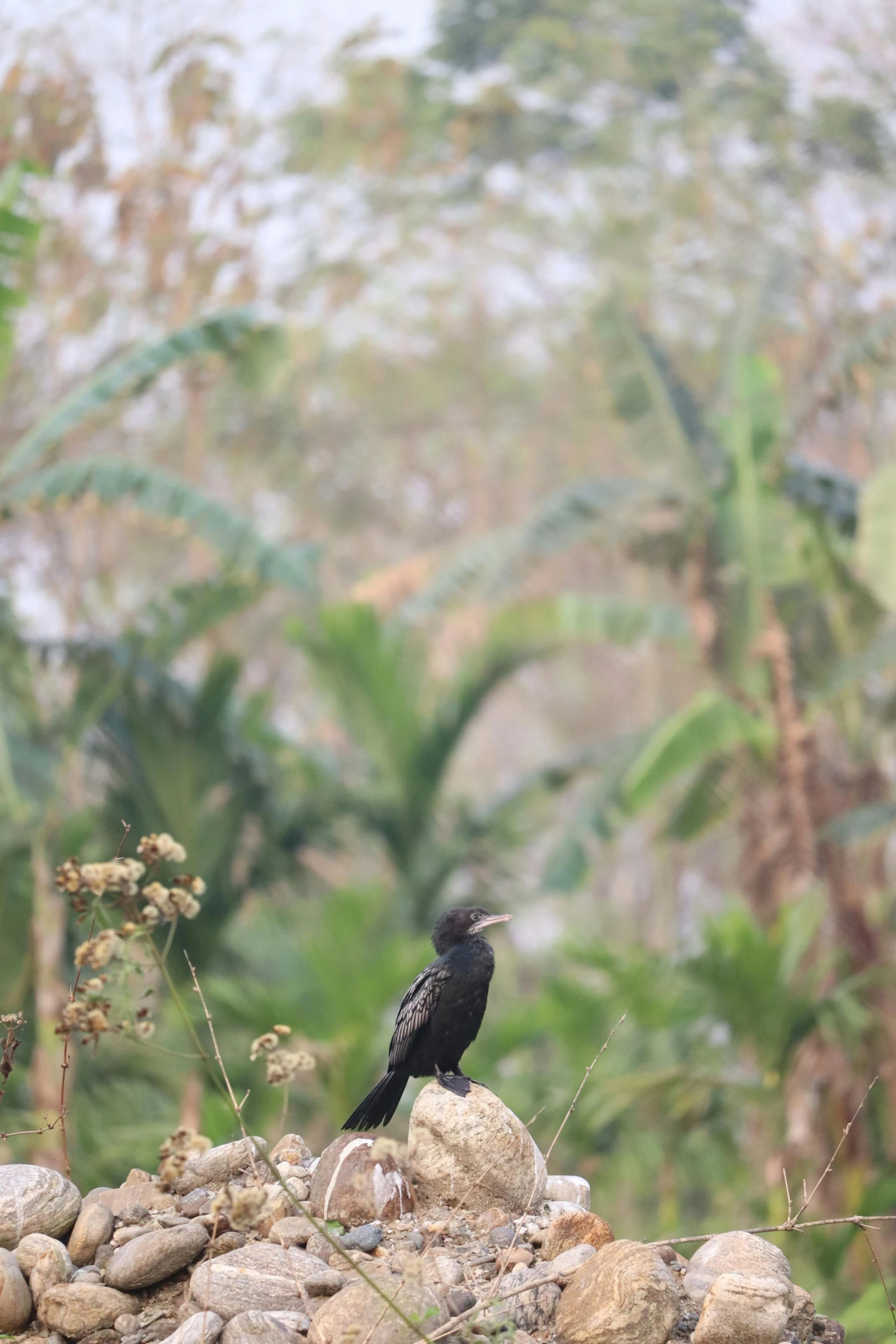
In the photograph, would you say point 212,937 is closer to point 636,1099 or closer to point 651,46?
point 636,1099

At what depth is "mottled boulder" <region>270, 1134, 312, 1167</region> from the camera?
13.6 feet

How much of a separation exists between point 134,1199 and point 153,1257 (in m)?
0.44

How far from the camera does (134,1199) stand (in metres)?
3.93

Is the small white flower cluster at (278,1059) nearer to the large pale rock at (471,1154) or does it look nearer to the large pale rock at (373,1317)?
the large pale rock at (373,1317)

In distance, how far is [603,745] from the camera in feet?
39.1

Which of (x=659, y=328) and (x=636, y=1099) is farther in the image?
(x=659, y=328)

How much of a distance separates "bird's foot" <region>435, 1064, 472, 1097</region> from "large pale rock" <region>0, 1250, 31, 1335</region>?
3.79 ft

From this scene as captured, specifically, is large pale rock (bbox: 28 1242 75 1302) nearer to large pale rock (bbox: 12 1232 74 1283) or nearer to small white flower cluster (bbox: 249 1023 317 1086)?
large pale rock (bbox: 12 1232 74 1283)

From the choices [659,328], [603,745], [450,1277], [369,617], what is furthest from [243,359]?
[659,328]

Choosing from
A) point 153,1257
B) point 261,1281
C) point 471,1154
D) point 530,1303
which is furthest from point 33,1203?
point 530,1303

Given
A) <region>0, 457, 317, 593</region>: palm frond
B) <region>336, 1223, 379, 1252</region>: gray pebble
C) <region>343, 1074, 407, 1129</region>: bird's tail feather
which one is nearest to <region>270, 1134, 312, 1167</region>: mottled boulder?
<region>343, 1074, 407, 1129</region>: bird's tail feather

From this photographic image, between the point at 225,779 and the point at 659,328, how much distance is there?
14832 mm

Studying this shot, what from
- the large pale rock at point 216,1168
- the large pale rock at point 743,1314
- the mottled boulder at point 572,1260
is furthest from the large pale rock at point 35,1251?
the large pale rock at point 743,1314

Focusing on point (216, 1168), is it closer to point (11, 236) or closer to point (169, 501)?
point (169, 501)
